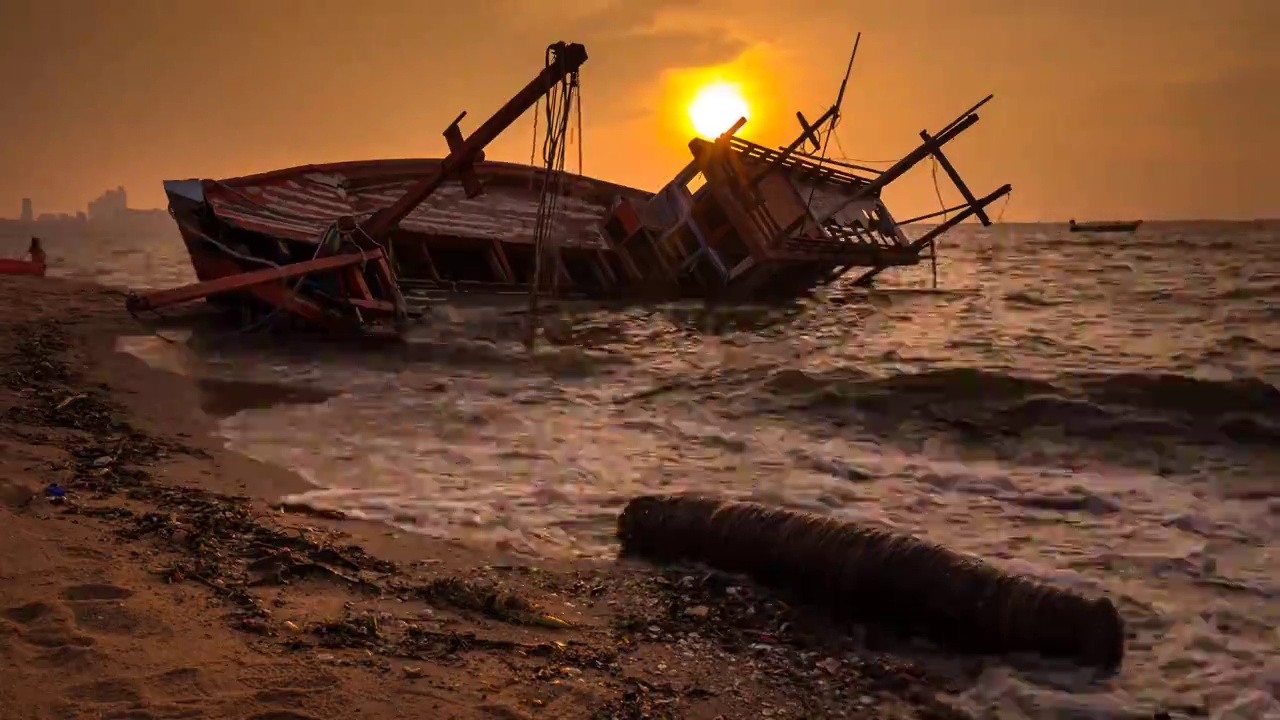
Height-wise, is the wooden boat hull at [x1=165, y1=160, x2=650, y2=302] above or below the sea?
above

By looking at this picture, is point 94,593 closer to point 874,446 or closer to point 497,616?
point 497,616

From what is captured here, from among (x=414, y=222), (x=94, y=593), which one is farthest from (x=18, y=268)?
(x=94, y=593)

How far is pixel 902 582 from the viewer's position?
4.32 m

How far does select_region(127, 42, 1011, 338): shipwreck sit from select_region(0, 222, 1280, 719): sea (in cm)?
195

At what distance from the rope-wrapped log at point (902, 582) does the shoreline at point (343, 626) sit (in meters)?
0.19

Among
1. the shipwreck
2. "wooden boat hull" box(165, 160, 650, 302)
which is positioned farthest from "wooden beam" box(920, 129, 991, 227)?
"wooden boat hull" box(165, 160, 650, 302)

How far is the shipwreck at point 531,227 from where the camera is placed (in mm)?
14812

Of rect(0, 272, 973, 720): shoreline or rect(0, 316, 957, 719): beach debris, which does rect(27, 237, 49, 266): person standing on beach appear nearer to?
rect(0, 272, 973, 720): shoreline

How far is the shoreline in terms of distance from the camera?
10.2 ft

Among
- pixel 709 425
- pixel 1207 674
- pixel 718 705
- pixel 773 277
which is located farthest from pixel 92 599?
pixel 773 277

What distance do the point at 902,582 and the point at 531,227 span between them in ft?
64.5

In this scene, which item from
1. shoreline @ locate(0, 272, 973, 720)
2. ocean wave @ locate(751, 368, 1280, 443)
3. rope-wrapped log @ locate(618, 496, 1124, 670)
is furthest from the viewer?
ocean wave @ locate(751, 368, 1280, 443)

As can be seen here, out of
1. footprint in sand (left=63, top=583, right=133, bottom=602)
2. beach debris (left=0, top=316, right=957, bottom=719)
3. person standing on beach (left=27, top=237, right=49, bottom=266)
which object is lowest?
beach debris (left=0, top=316, right=957, bottom=719)

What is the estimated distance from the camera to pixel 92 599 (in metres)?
3.58
